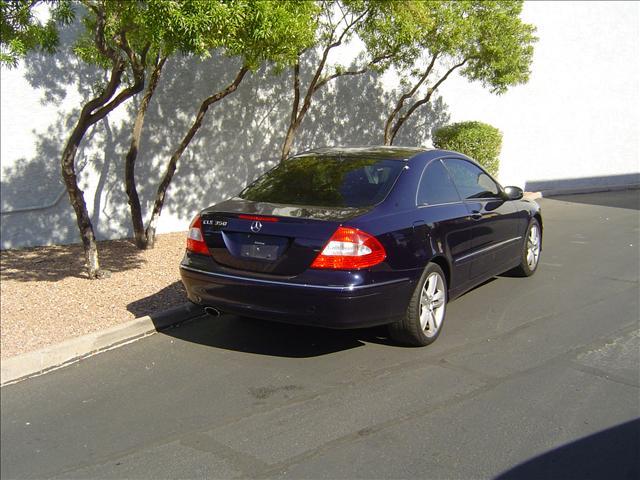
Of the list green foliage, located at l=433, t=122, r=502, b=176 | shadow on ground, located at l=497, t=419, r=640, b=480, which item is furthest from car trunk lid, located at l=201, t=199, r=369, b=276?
green foliage, located at l=433, t=122, r=502, b=176

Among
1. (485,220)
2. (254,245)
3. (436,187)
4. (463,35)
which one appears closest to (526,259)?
(485,220)

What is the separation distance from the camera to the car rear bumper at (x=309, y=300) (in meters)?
4.59

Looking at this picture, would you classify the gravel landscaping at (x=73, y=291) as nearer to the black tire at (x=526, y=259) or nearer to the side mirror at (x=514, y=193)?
the side mirror at (x=514, y=193)

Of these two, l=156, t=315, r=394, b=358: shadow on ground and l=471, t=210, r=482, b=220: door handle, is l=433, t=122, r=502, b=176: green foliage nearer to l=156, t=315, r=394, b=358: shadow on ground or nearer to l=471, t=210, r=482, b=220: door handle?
l=471, t=210, r=482, b=220: door handle

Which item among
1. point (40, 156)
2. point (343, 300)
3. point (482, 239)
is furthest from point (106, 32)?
point (482, 239)

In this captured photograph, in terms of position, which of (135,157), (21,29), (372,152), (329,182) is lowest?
(329,182)

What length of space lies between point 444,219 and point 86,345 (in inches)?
123

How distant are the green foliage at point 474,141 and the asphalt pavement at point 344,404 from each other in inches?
288

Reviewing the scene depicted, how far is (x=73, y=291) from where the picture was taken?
21.7 ft

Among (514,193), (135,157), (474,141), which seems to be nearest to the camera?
(514,193)

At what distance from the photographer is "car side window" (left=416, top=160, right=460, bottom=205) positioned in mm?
5480

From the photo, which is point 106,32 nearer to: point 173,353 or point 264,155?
A: point 173,353

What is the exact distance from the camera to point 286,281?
468 centimetres

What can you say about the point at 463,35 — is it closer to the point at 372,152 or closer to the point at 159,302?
the point at 372,152
